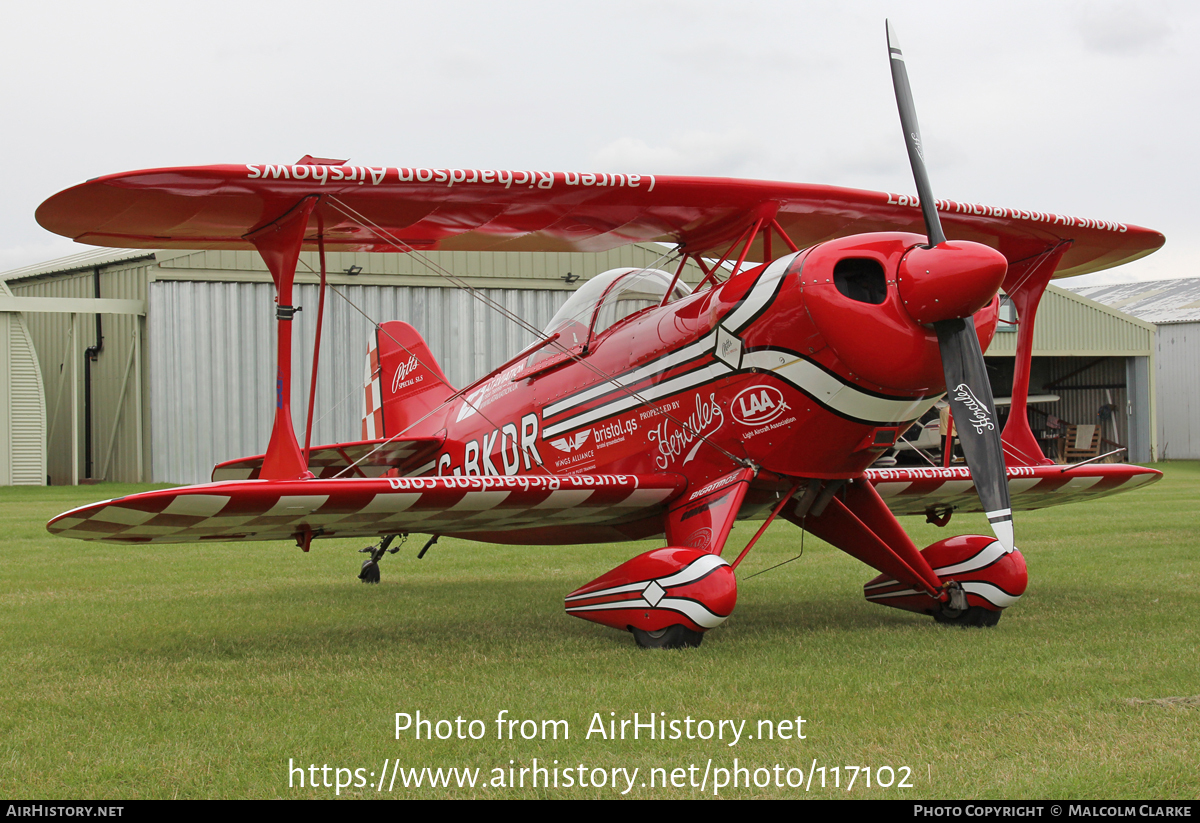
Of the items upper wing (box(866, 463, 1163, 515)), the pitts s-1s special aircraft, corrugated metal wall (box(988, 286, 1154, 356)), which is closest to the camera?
the pitts s-1s special aircraft

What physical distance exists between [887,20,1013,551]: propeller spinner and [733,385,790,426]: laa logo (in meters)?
0.91

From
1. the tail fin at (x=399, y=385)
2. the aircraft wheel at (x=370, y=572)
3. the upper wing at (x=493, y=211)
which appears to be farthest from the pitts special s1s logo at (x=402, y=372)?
the upper wing at (x=493, y=211)

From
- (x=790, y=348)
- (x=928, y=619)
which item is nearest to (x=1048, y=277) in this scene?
(x=928, y=619)

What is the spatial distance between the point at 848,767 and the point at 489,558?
29.0 ft

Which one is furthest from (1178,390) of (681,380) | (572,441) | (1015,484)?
(681,380)

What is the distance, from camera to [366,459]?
9406 mm

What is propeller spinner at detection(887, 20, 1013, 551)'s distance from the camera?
17.8 ft

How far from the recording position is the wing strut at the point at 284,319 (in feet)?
Answer: 20.8

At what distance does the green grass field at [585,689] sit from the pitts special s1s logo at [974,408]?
1181 millimetres

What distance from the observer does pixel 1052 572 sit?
30.7 feet

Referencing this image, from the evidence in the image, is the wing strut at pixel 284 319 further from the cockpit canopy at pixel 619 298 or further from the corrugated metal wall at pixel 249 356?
the corrugated metal wall at pixel 249 356

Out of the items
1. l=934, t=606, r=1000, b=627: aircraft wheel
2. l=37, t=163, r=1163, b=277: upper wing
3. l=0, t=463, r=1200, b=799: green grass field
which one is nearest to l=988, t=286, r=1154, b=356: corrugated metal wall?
l=0, t=463, r=1200, b=799: green grass field

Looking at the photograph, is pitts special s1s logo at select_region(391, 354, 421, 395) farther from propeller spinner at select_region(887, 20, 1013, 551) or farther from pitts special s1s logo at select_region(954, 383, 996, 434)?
pitts special s1s logo at select_region(954, 383, 996, 434)

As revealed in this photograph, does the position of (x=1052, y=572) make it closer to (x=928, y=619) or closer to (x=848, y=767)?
(x=928, y=619)
